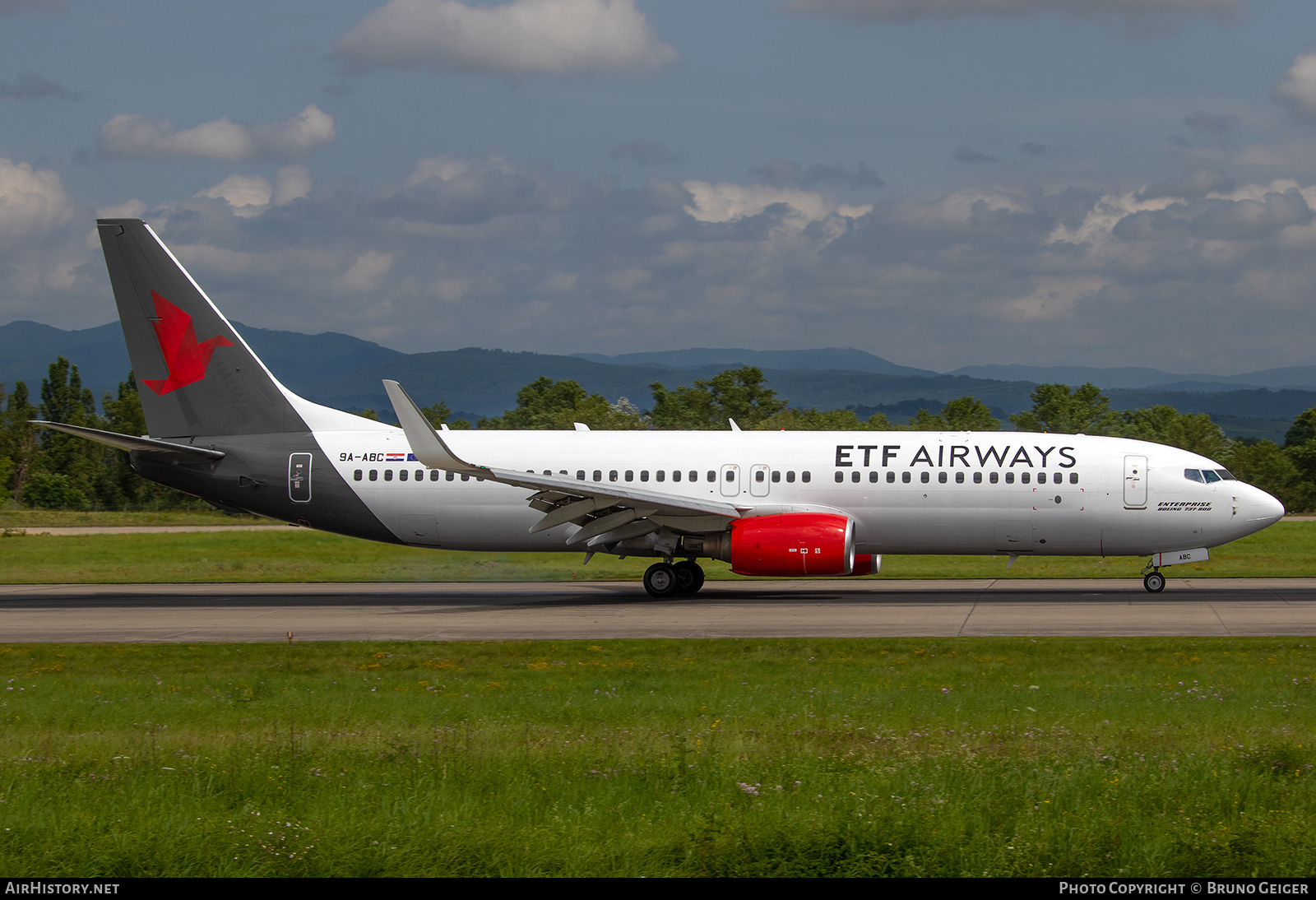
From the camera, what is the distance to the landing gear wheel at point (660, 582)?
27922 millimetres

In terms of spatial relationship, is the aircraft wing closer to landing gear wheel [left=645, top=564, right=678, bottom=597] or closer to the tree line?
landing gear wheel [left=645, top=564, right=678, bottom=597]

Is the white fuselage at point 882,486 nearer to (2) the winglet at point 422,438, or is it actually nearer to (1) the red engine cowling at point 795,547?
(1) the red engine cowling at point 795,547

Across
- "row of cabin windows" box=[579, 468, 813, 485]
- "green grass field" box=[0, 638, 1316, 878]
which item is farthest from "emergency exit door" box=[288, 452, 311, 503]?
"green grass field" box=[0, 638, 1316, 878]

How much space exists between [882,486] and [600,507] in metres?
6.68

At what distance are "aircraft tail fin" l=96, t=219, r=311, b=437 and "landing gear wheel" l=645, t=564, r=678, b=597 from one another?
31.5ft

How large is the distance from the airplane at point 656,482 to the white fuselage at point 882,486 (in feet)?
0.15

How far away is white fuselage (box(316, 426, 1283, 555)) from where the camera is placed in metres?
27.2

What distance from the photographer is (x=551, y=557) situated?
3922 cm

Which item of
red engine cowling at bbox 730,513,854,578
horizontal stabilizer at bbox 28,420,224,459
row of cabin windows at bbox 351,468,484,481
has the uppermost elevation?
horizontal stabilizer at bbox 28,420,224,459

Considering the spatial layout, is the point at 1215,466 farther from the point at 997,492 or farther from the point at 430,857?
the point at 430,857

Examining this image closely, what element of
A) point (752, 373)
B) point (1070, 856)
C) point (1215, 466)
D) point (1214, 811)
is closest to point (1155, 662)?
point (1214, 811)

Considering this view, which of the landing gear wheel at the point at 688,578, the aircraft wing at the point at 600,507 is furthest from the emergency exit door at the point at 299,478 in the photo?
the landing gear wheel at the point at 688,578

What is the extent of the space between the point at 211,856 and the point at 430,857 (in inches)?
57.5

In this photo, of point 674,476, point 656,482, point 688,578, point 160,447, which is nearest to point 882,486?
point 674,476
